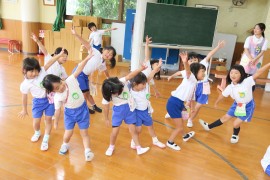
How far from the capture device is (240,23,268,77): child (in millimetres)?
3801

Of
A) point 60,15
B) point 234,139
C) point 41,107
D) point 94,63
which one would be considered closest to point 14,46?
point 60,15

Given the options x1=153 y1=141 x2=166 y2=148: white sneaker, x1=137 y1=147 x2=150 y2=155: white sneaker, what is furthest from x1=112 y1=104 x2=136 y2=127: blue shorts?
x1=153 y1=141 x2=166 y2=148: white sneaker

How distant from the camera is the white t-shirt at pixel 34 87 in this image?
2445 mm

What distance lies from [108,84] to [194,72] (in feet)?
3.33

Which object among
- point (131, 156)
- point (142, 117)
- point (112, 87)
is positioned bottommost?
point (131, 156)

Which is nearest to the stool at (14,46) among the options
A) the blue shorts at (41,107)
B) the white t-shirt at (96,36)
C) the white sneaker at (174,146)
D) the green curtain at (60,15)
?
the green curtain at (60,15)

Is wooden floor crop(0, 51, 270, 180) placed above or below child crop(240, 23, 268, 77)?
below

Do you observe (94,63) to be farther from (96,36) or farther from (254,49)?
(96,36)

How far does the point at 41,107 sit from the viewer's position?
8.39 ft

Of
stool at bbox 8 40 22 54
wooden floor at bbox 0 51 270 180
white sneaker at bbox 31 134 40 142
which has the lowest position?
wooden floor at bbox 0 51 270 180

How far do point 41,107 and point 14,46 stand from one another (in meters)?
Answer: 6.59

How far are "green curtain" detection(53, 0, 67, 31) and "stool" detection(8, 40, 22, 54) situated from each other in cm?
155

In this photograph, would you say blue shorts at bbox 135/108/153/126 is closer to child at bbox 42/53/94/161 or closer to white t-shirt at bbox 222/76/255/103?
child at bbox 42/53/94/161

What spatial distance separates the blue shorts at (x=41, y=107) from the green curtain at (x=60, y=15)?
5688 millimetres
